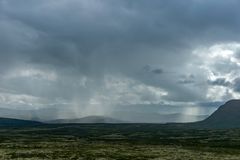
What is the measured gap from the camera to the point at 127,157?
279 feet

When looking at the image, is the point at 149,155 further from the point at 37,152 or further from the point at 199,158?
the point at 37,152

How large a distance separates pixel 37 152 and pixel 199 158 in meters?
38.3

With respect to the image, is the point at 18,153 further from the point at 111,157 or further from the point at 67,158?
the point at 111,157

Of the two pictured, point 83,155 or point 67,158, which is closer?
point 67,158

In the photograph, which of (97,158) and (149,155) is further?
(149,155)

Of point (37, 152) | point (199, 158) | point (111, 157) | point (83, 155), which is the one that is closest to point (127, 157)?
point (111, 157)

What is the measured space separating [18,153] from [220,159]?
46.8m

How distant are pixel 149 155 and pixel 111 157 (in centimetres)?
1048

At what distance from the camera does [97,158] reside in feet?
267

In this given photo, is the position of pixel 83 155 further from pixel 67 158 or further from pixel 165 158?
pixel 165 158

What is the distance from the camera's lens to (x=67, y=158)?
3147 inches

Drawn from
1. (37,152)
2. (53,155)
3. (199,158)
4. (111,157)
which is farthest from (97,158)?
(199,158)

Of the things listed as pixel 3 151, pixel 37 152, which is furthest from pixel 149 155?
pixel 3 151

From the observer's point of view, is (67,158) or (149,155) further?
(149,155)
